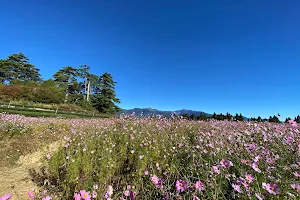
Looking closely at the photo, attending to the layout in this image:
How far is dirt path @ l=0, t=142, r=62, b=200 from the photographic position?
345cm

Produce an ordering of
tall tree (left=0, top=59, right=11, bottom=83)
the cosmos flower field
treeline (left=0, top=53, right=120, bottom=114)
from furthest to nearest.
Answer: tall tree (left=0, top=59, right=11, bottom=83)
treeline (left=0, top=53, right=120, bottom=114)
the cosmos flower field

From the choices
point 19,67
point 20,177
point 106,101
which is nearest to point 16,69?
point 19,67

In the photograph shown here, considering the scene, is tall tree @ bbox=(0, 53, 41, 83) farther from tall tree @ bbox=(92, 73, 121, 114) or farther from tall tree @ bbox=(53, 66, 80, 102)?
tall tree @ bbox=(92, 73, 121, 114)

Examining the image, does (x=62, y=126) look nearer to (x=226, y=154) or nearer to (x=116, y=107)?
(x=226, y=154)

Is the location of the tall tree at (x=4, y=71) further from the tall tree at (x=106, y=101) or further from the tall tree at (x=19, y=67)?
the tall tree at (x=106, y=101)

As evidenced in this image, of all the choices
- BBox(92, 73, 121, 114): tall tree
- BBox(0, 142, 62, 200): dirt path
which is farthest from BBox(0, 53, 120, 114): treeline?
BBox(0, 142, 62, 200): dirt path

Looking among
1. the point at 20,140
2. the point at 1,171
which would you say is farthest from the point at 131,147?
the point at 20,140

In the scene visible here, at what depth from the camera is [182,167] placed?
2.38 metres

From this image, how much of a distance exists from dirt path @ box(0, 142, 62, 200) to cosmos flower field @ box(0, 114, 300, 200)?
0.22 metres

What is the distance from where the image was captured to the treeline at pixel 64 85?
31.1 metres

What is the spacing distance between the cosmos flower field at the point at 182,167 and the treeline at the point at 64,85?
1173 inches

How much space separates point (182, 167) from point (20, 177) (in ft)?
12.5

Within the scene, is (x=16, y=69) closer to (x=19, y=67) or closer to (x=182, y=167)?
(x=19, y=67)

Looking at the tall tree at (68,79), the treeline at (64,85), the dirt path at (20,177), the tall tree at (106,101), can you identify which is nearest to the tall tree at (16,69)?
the treeline at (64,85)
